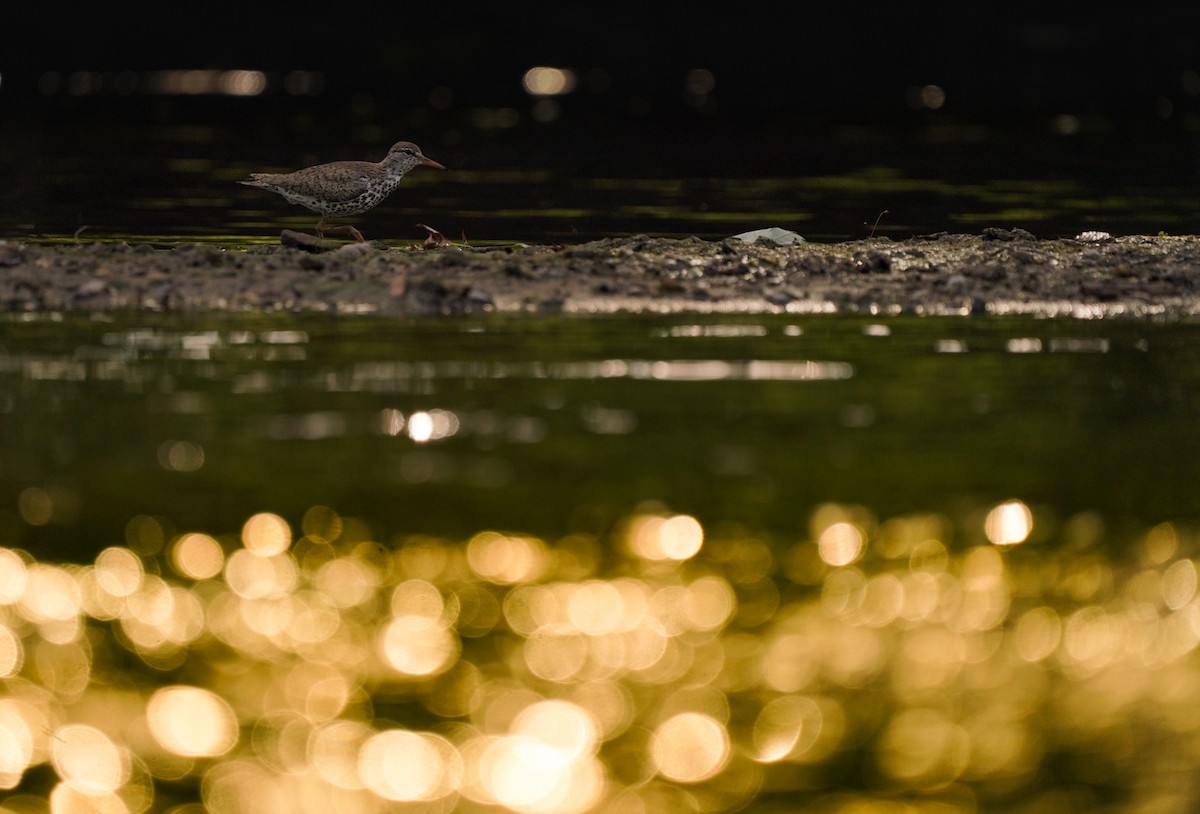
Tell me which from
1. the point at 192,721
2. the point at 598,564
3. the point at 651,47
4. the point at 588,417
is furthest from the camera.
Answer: the point at 651,47

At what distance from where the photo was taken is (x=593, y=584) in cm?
997

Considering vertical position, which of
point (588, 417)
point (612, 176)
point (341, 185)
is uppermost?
point (612, 176)

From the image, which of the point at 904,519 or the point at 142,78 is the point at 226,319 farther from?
the point at 142,78

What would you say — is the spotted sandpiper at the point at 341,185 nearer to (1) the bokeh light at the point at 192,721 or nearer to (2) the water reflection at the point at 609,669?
(2) the water reflection at the point at 609,669

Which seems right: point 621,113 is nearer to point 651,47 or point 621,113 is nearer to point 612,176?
point 612,176

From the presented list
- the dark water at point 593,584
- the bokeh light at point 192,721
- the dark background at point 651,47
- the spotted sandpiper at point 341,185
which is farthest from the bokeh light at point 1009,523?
the dark background at point 651,47

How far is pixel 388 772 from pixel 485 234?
19.6m

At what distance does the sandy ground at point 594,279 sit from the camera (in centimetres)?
1892

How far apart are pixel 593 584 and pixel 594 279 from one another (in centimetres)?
1022

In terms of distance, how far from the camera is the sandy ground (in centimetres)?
1892

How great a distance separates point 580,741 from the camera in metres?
8.02

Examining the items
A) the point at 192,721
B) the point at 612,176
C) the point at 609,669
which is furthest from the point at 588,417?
the point at 612,176

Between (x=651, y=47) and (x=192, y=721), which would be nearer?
(x=192, y=721)

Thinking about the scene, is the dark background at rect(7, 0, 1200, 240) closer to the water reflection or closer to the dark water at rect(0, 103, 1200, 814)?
the dark water at rect(0, 103, 1200, 814)
